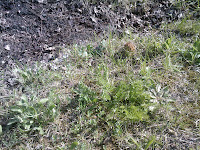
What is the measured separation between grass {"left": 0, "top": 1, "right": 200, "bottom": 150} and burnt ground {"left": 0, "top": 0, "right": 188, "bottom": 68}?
0.32 m

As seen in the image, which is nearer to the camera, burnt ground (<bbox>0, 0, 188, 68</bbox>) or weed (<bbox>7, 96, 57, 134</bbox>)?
weed (<bbox>7, 96, 57, 134</bbox>)

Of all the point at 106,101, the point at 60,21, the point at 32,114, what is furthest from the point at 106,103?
the point at 60,21

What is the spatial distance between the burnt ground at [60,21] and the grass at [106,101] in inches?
12.7

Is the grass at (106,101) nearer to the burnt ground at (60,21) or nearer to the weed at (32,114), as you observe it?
the weed at (32,114)

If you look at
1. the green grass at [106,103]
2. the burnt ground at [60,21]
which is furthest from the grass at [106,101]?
the burnt ground at [60,21]

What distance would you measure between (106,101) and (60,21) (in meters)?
1.62

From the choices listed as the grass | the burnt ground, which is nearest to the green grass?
the grass

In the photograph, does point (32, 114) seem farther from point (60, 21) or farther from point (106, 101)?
point (60, 21)

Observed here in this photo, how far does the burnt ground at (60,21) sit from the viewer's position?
9.32ft

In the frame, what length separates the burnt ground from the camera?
9.32 feet

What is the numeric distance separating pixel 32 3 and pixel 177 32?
2478 millimetres

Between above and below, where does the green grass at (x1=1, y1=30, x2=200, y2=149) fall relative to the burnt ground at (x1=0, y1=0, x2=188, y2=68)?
below

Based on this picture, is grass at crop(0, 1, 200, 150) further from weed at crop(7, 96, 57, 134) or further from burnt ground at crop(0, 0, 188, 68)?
burnt ground at crop(0, 0, 188, 68)

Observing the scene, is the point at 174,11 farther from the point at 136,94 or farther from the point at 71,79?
the point at 71,79
